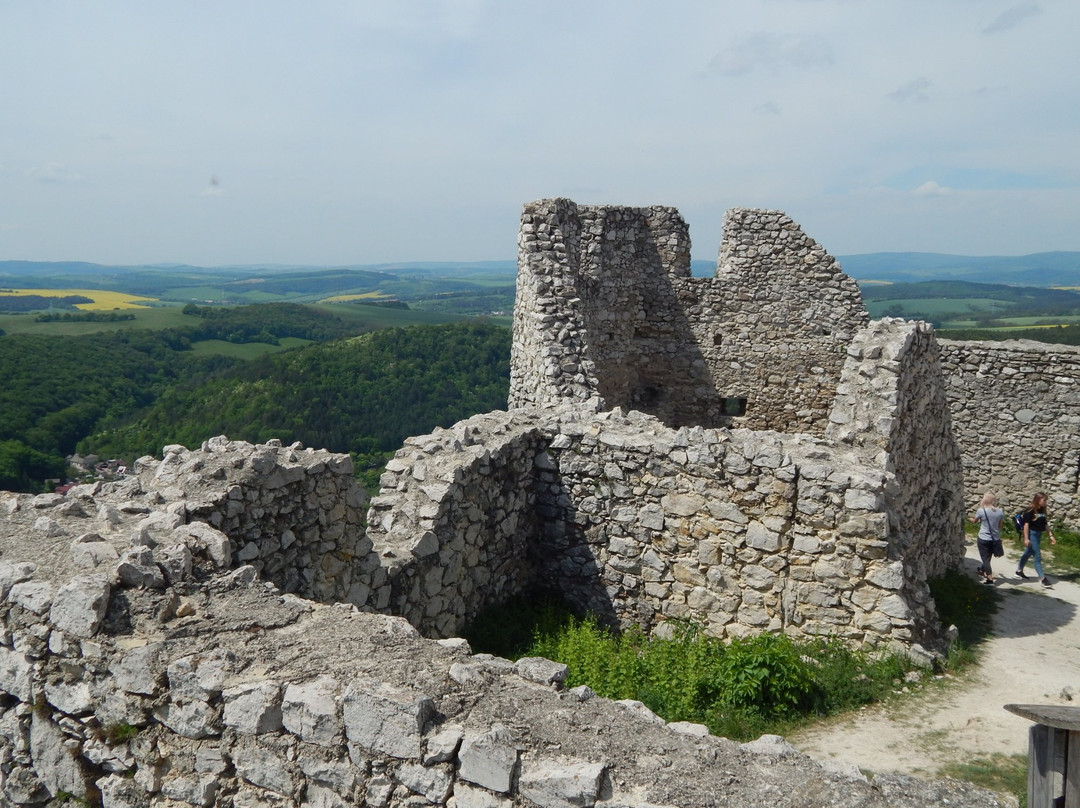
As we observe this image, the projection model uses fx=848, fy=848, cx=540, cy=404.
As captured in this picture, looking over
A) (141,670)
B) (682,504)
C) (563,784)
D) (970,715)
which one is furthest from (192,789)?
(970,715)

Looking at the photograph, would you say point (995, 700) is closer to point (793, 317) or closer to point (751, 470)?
point (751, 470)

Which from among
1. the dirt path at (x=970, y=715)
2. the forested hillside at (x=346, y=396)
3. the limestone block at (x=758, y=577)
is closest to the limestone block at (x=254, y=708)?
the dirt path at (x=970, y=715)

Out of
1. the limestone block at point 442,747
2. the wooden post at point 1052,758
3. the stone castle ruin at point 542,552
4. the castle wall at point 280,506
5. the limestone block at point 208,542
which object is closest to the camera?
the wooden post at point 1052,758

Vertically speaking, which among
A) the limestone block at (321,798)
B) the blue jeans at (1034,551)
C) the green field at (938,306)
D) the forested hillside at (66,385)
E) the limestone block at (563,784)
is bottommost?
the forested hillside at (66,385)

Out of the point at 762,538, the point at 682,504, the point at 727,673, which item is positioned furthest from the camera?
the point at 682,504

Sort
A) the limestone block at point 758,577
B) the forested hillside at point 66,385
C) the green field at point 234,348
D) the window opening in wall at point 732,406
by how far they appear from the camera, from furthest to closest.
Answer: the green field at point 234,348 → the forested hillside at point 66,385 → the window opening in wall at point 732,406 → the limestone block at point 758,577

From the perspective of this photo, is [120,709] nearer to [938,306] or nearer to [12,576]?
[12,576]

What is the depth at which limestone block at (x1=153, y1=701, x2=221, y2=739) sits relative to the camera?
165 inches

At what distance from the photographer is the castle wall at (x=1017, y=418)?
1511cm

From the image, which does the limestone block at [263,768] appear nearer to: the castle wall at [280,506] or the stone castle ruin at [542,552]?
the stone castle ruin at [542,552]

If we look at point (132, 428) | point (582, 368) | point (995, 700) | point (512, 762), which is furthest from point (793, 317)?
point (132, 428)

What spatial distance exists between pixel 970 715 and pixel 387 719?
5.19 m

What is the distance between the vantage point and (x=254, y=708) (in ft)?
13.2

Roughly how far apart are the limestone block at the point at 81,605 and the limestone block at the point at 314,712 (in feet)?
4.10
